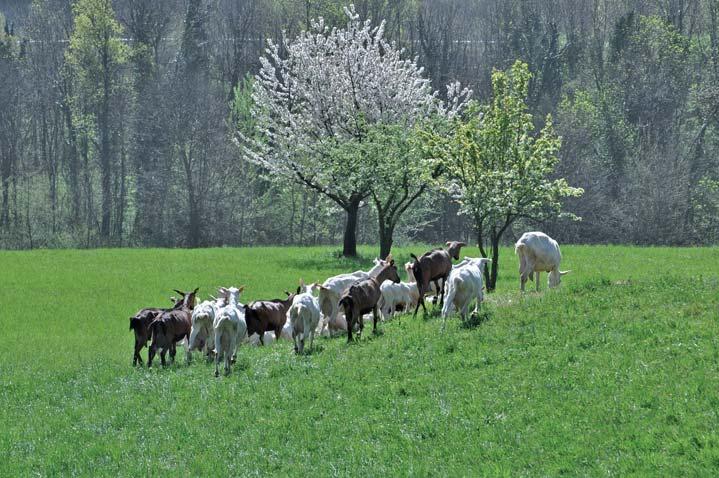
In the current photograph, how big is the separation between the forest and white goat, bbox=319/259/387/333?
33422 millimetres

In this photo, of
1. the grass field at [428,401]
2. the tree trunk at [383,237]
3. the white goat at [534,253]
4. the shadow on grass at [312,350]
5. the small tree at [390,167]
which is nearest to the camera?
the grass field at [428,401]

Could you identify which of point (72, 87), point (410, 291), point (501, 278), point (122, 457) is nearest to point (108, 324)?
point (410, 291)

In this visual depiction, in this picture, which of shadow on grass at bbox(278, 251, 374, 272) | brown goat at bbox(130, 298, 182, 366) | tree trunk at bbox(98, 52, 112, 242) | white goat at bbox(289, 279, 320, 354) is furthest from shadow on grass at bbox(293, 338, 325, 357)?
tree trunk at bbox(98, 52, 112, 242)

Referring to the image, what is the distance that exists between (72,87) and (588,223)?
45.7 metres

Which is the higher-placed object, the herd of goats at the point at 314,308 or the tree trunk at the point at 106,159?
the tree trunk at the point at 106,159

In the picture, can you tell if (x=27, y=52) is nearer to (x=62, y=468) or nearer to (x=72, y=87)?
(x=72, y=87)

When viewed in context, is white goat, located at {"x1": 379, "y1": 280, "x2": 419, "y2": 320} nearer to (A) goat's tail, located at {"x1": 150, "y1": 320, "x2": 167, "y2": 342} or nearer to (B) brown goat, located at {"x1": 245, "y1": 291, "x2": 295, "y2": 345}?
(B) brown goat, located at {"x1": 245, "y1": 291, "x2": 295, "y2": 345}

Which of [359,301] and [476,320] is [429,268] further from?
[476,320]

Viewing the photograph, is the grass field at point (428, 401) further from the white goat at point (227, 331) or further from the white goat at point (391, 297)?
the white goat at point (391, 297)

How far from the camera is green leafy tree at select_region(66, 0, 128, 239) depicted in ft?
261

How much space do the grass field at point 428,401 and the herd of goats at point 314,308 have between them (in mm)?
595

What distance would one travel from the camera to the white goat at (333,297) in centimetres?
2600

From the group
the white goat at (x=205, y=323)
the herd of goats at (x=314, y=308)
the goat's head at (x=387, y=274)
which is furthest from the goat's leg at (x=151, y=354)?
the goat's head at (x=387, y=274)

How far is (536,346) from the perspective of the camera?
1881 cm
